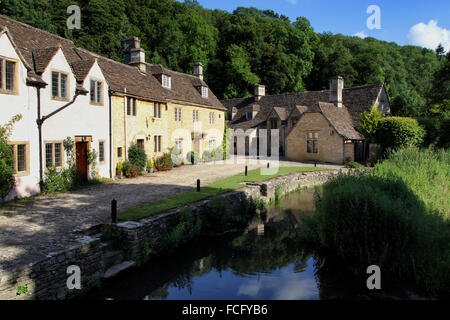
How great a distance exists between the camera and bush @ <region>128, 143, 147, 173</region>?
2156cm

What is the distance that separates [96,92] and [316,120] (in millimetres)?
22513

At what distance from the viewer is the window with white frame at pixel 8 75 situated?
1285 centimetres

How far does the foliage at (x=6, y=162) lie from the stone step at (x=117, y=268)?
20.7ft

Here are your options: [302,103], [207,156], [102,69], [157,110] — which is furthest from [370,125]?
[102,69]

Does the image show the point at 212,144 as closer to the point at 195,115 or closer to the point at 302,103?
the point at 195,115

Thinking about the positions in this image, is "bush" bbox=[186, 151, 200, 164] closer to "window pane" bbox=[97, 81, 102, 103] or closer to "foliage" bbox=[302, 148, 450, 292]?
"window pane" bbox=[97, 81, 102, 103]

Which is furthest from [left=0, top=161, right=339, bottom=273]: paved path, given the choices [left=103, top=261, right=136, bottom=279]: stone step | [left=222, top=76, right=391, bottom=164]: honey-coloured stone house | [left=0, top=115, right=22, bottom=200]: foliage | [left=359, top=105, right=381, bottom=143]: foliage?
[left=359, top=105, right=381, bottom=143]: foliage

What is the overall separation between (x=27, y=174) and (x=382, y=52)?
6816 centimetres

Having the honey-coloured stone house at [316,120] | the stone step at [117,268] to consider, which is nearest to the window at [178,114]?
the honey-coloured stone house at [316,120]

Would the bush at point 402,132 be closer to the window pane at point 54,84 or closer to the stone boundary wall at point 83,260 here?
the stone boundary wall at point 83,260

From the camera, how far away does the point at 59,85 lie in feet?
51.5

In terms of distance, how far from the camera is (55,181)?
50.1 ft
